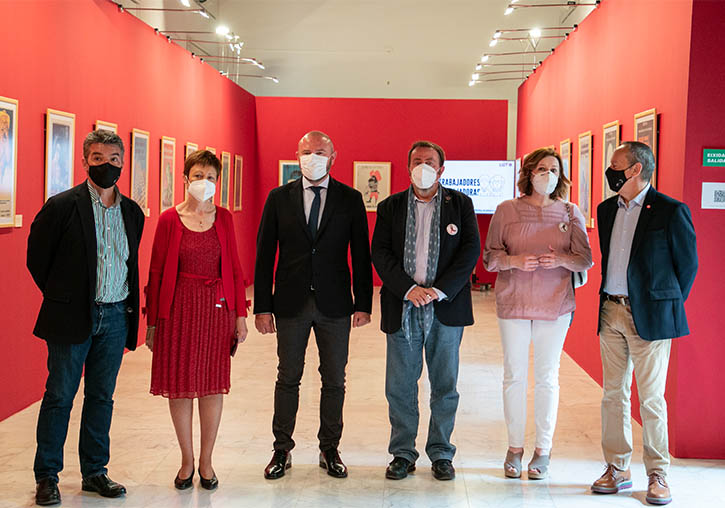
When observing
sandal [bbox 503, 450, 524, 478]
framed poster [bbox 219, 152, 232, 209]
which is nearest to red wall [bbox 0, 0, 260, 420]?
framed poster [bbox 219, 152, 232, 209]

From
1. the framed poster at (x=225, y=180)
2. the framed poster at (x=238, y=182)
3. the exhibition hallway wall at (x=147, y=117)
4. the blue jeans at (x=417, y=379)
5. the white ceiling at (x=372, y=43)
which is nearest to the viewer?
the blue jeans at (x=417, y=379)

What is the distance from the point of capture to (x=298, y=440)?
4.90m

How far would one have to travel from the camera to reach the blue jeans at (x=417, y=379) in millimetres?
4176

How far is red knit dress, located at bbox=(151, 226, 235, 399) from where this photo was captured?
12.6ft

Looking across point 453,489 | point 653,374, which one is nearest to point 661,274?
point 653,374

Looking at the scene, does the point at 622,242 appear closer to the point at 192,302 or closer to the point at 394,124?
the point at 192,302

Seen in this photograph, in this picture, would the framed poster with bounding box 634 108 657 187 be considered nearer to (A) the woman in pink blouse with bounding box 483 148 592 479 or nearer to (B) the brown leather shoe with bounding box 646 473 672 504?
(A) the woman in pink blouse with bounding box 483 148 592 479

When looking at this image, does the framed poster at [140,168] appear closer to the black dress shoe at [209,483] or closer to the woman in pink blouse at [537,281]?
the black dress shoe at [209,483]

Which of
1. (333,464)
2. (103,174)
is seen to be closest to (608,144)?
(333,464)

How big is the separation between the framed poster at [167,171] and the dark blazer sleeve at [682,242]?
248 inches

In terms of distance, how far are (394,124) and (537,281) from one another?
1071 cm

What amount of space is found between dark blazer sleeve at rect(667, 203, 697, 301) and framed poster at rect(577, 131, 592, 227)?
333 cm

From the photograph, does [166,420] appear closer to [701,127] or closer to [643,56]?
[701,127]

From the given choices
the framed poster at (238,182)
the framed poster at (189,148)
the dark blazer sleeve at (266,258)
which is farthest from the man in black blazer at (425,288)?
the framed poster at (238,182)
